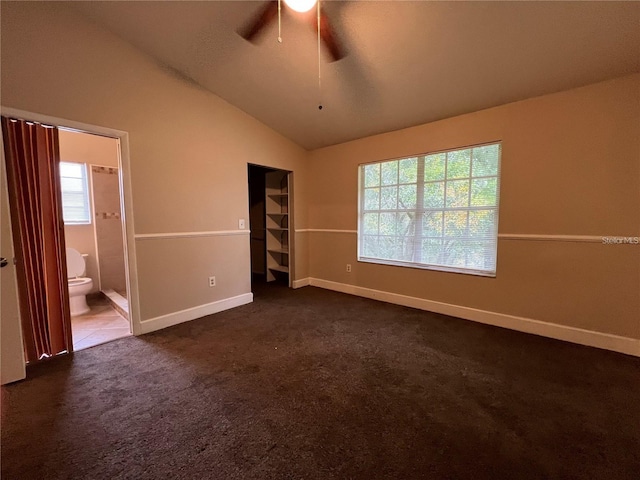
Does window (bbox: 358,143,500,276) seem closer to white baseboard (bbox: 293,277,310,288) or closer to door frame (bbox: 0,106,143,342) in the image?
white baseboard (bbox: 293,277,310,288)

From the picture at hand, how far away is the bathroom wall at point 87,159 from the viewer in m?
3.63

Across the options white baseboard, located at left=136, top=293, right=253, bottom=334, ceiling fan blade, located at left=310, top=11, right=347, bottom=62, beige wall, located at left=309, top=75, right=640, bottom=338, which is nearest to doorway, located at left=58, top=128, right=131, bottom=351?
white baseboard, located at left=136, top=293, right=253, bottom=334

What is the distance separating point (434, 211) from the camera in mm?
3234

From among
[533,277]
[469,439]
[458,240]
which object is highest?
[458,240]

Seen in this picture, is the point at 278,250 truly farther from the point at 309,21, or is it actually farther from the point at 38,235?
the point at 309,21

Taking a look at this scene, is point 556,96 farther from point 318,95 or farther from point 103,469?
point 103,469

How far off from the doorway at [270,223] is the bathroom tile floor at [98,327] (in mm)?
2036

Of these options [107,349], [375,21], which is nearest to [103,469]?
[107,349]

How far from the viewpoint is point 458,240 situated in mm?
3092

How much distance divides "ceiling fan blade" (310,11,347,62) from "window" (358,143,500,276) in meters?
1.56

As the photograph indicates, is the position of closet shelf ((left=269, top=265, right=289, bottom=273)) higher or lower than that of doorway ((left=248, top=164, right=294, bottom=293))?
lower

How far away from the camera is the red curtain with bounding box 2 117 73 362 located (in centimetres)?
203

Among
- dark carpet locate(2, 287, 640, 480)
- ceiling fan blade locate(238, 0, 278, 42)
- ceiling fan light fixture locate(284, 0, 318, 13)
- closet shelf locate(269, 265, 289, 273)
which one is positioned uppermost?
ceiling fan blade locate(238, 0, 278, 42)

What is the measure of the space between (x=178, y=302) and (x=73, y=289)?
1.35m
